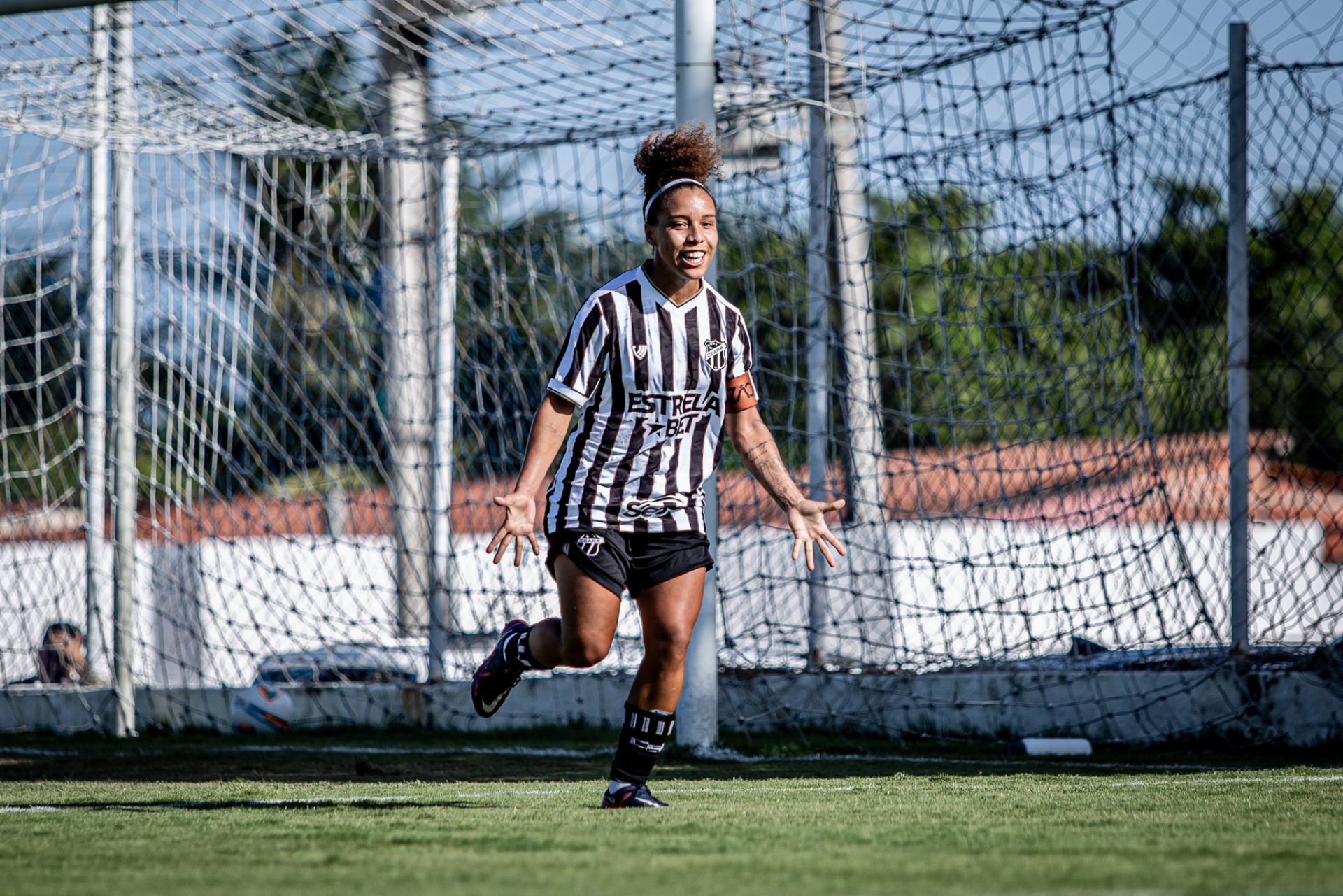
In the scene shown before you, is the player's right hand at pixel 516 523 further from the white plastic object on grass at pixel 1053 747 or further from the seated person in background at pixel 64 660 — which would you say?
the seated person in background at pixel 64 660

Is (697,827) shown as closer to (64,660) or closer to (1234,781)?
(1234,781)

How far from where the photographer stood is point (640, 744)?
4.08 metres

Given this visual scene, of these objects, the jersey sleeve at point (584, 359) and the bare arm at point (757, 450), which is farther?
the bare arm at point (757, 450)

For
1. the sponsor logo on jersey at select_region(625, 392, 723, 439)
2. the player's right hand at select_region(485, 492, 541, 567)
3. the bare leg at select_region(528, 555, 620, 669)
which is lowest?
the bare leg at select_region(528, 555, 620, 669)

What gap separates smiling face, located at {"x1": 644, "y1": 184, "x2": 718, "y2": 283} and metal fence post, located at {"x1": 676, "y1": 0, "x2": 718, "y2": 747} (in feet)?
6.38

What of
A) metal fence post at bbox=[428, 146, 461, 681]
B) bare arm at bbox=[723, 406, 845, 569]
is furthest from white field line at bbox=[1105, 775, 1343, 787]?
metal fence post at bbox=[428, 146, 461, 681]

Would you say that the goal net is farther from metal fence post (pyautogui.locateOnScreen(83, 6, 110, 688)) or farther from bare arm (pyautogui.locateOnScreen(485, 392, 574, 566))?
bare arm (pyautogui.locateOnScreen(485, 392, 574, 566))

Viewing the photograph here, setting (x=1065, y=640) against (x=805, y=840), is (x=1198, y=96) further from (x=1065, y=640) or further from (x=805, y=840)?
(x=805, y=840)

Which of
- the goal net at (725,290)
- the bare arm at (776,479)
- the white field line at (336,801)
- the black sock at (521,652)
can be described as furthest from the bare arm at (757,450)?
the goal net at (725,290)

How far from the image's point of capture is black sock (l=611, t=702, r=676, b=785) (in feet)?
13.4

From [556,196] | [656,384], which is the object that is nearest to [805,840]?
[656,384]

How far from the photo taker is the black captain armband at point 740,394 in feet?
14.2

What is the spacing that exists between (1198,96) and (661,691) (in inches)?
193

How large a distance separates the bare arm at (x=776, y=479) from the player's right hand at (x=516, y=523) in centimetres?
72
